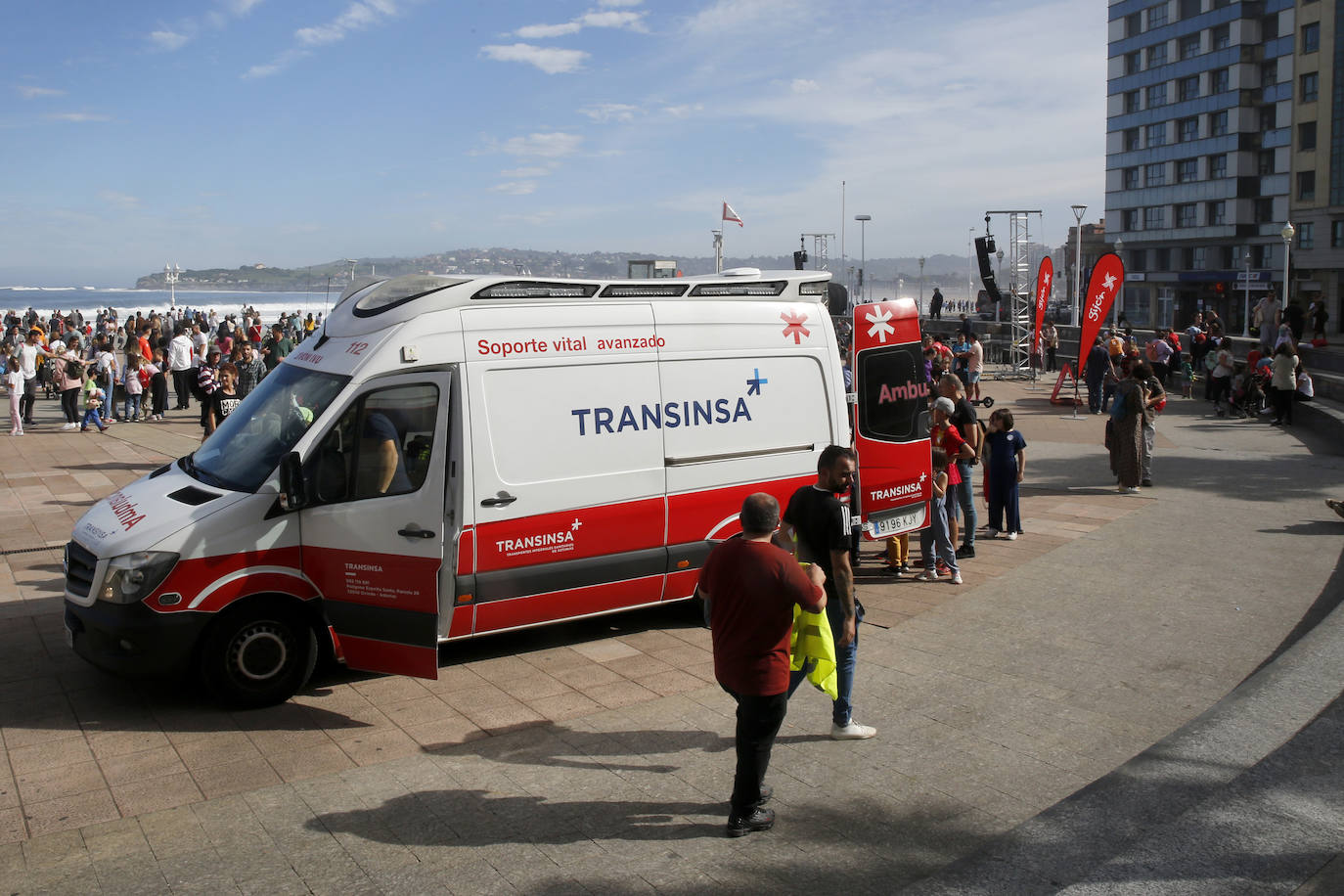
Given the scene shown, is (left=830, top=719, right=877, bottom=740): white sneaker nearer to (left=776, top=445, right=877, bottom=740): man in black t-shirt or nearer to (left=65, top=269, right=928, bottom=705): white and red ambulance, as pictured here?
(left=776, top=445, right=877, bottom=740): man in black t-shirt

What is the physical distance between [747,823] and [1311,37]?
67.3 meters

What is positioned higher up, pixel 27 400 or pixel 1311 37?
pixel 1311 37

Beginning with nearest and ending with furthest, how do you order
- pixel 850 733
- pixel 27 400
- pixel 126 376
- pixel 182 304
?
pixel 850 733
pixel 27 400
pixel 126 376
pixel 182 304

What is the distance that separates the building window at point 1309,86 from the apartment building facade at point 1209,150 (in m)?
0.07

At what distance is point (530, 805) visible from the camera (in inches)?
203

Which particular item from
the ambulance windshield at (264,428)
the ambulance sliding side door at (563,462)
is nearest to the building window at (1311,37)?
the ambulance sliding side door at (563,462)

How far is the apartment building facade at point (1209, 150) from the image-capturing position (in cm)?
5844

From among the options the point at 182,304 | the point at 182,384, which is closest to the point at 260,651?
the point at 182,384

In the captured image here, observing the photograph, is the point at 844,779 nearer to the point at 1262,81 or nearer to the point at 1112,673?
the point at 1112,673

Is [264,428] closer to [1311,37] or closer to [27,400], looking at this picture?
[27,400]

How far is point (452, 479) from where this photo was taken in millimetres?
6711

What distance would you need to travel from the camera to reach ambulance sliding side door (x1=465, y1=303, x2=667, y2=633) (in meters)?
6.93

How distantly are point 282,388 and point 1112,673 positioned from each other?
5888 mm

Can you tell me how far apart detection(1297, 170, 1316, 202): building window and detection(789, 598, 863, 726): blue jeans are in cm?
6220
